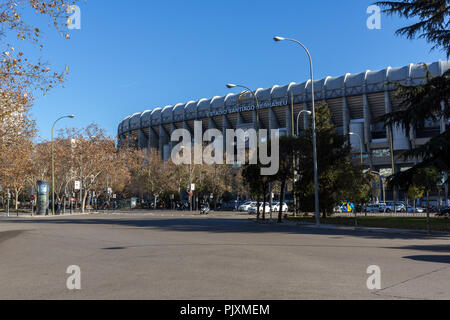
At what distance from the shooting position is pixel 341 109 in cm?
8319

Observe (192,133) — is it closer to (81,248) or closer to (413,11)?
(413,11)

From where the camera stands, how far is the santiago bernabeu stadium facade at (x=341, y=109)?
74250 mm

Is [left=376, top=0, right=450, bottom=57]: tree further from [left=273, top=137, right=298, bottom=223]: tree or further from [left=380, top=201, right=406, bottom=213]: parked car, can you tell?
[left=380, top=201, right=406, bottom=213]: parked car

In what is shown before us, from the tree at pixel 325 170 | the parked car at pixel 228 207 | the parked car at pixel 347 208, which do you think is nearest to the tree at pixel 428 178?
the tree at pixel 325 170

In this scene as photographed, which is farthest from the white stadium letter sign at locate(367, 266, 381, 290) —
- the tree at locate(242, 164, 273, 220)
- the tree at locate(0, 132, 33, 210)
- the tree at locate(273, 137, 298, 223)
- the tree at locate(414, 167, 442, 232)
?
the tree at locate(0, 132, 33, 210)

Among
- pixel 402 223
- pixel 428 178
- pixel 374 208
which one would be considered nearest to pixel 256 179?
pixel 402 223

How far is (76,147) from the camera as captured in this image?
54.0 meters

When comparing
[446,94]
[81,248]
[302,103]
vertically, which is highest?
[302,103]

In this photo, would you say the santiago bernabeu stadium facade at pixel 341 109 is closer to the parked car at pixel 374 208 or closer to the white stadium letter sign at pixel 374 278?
the parked car at pixel 374 208

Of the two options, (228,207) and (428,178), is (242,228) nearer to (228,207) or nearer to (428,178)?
(428,178)
